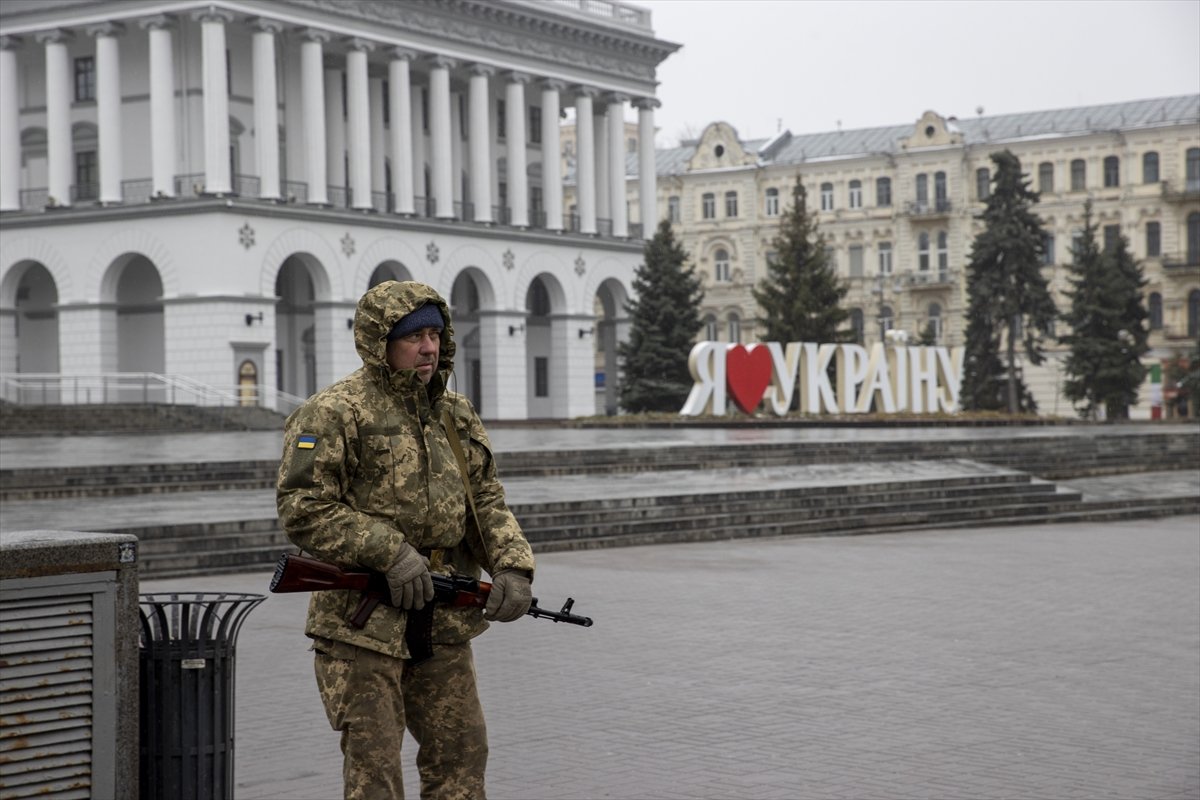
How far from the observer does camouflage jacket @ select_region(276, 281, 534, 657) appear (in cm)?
493

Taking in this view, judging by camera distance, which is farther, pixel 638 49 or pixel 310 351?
pixel 638 49

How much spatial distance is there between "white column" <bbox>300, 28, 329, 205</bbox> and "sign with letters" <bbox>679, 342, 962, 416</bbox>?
48.3 ft

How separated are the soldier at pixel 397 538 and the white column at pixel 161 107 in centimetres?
5064

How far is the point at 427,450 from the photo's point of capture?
513 cm

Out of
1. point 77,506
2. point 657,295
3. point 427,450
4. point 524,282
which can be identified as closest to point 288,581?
point 427,450

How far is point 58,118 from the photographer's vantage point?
55969mm

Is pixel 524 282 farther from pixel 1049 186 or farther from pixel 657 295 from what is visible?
pixel 1049 186

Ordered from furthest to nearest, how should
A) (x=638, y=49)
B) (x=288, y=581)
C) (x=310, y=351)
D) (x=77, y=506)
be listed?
1. (x=638, y=49)
2. (x=310, y=351)
3. (x=77, y=506)
4. (x=288, y=581)

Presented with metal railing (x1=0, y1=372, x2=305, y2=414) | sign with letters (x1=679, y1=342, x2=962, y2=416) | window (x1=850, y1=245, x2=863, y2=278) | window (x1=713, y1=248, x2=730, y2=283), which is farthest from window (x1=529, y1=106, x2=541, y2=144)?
window (x1=850, y1=245, x2=863, y2=278)

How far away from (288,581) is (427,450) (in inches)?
21.7

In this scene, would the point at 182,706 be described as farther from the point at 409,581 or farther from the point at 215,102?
the point at 215,102

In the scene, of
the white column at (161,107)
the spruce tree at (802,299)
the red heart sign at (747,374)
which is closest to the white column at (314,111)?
the white column at (161,107)

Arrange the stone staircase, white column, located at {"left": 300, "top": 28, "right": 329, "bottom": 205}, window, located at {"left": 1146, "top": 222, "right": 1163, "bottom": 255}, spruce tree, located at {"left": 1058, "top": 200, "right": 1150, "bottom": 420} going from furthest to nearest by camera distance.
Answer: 1. window, located at {"left": 1146, "top": 222, "right": 1163, "bottom": 255}
2. spruce tree, located at {"left": 1058, "top": 200, "right": 1150, "bottom": 420}
3. white column, located at {"left": 300, "top": 28, "right": 329, "bottom": 205}
4. the stone staircase

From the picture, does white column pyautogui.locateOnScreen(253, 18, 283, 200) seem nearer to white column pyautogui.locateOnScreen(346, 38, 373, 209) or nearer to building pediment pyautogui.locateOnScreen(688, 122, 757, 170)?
white column pyautogui.locateOnScreen(346, 38, 373, 209)
